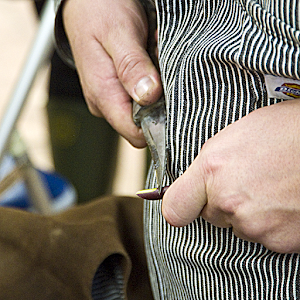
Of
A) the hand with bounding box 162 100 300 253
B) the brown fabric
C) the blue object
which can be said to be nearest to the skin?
the hand with bounding box 162 100 300 253

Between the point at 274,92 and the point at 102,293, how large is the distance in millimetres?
308

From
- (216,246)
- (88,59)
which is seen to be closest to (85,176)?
(88,59)

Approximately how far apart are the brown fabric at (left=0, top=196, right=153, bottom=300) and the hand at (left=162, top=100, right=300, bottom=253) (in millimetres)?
165

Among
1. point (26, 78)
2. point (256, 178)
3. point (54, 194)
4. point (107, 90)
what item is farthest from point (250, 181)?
point (54, 194)

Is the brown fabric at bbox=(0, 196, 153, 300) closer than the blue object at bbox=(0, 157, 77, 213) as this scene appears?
Yes

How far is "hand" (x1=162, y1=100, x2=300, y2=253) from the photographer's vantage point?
32 cm

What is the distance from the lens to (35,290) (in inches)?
18.3

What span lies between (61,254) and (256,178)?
275 millimetres

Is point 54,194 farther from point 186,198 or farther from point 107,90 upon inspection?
point 186,198

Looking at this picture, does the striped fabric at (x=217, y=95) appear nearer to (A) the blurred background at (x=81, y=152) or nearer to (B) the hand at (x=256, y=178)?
(B) the hand at (x=256, y=178)

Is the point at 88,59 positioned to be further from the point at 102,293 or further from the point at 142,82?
the point at 102,293

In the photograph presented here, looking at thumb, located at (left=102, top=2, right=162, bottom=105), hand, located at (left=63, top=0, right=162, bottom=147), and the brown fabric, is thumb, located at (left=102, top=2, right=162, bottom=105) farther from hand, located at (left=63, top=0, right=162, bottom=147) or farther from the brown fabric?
the brown fabric

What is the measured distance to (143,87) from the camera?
429 mm

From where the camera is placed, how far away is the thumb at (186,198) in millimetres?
354
